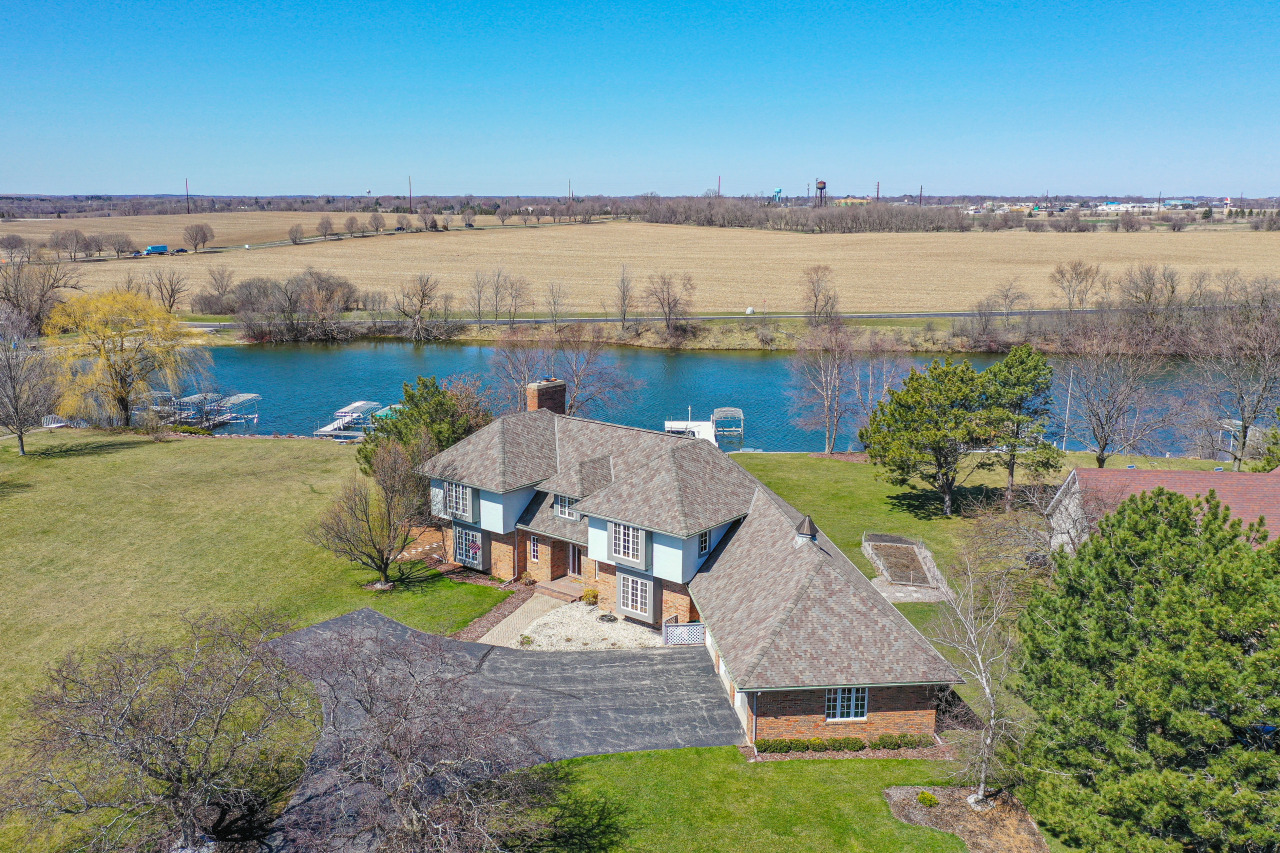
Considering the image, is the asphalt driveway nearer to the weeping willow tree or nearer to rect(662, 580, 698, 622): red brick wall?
rect(662, 580, 698, 622): red brick wall

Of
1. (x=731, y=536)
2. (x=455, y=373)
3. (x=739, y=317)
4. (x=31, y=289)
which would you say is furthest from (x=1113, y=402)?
(x=31, y=289)

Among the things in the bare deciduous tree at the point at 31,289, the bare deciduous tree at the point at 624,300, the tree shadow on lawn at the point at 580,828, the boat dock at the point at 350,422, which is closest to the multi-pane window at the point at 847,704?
the tree shadow on lawn at the point at 580,828

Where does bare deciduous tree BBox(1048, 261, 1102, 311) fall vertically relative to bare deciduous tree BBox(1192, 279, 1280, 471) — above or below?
above

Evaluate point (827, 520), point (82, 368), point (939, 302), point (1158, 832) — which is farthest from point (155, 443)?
point (939, 302)

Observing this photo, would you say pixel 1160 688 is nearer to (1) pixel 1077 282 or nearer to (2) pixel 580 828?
(2) pixel 580 828

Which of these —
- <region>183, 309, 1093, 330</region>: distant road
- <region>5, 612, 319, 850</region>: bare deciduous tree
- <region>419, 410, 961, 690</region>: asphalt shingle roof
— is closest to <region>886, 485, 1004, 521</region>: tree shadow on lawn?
<region>419, 410, 961, 690</region>: asphalt shingle roof

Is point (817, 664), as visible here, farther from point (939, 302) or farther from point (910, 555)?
point (939, 302)

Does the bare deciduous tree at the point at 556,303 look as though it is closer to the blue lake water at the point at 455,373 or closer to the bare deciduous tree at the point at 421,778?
the blue lake water at the point at 455,373
